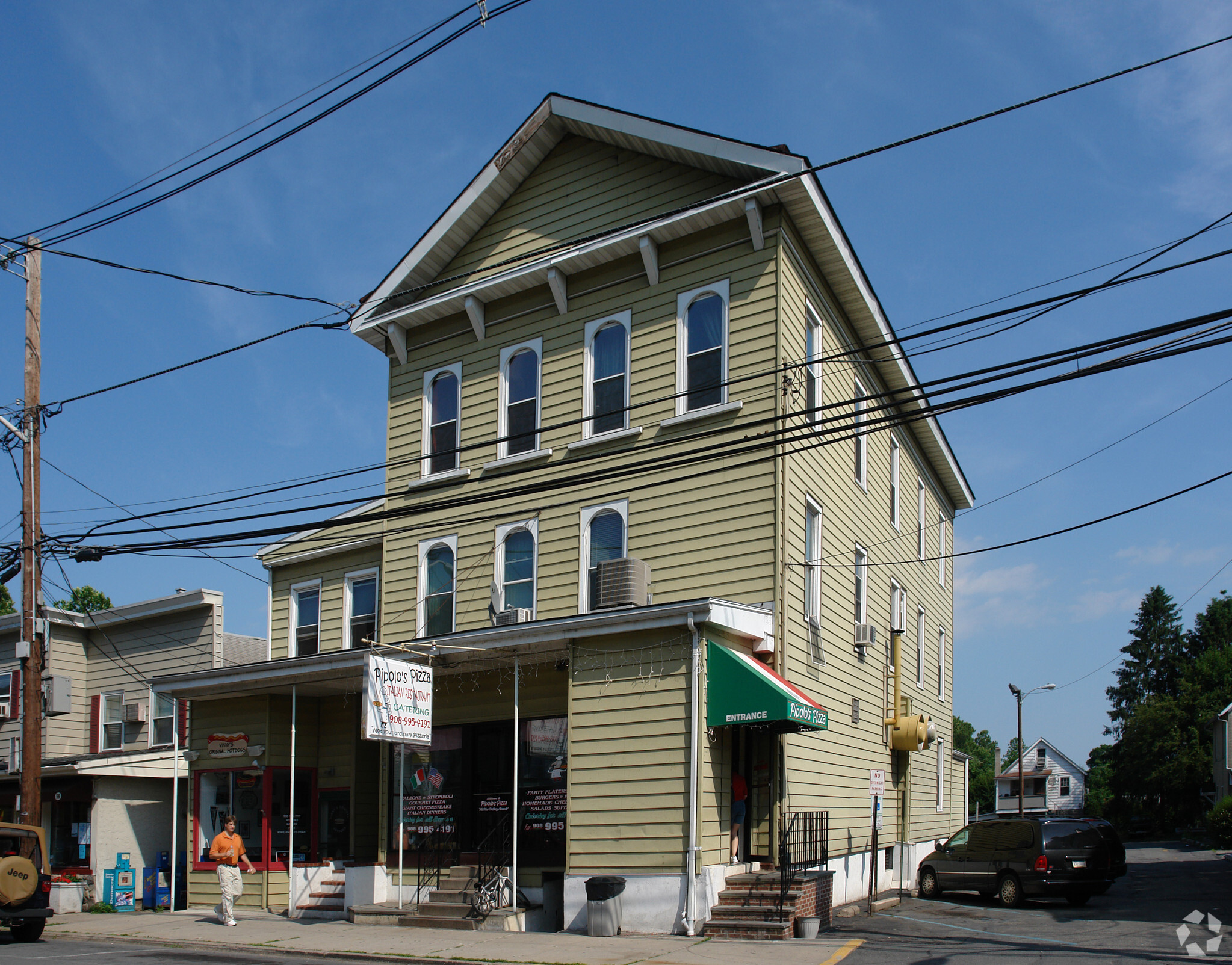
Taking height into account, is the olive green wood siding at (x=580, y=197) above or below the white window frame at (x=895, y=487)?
above

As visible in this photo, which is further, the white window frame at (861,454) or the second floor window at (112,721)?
the second floor window at (112,721)

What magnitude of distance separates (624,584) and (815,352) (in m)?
5.85

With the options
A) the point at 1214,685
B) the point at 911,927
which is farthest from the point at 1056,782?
the point at 911,927

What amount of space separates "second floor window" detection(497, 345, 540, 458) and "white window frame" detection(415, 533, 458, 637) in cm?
199

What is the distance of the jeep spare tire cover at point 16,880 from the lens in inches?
650

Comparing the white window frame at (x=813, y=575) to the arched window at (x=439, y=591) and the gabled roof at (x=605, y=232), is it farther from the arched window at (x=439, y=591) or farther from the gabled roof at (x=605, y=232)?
the arched window at (x=439, y=591)

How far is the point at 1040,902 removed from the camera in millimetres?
21781

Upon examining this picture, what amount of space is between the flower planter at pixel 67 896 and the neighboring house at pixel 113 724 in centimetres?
87

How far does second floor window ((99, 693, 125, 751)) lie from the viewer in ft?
97.4

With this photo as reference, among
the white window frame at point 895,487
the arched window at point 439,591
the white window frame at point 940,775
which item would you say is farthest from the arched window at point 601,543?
the white window frame at point 940,775

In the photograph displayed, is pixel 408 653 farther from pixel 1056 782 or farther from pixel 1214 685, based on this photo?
pixel 1056 782

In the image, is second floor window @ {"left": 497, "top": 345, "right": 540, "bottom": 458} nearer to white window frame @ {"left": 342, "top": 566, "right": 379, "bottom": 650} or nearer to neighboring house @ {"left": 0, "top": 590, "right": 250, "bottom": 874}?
white window frame @ {"left": 342, "top": 566, "right": 379, "bottom": 650}

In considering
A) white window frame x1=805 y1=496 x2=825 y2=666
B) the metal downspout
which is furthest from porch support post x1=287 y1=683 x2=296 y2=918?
white window frame x1=805 y1=496 x2=825 y2=666

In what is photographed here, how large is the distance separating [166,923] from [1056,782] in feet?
295
